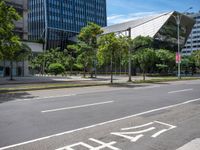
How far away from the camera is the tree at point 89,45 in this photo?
4709 cm

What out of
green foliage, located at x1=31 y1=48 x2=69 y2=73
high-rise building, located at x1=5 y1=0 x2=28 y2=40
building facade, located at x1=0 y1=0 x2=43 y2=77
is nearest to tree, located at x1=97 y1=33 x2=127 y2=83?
building facade, located at x1=0 y1=0 x2=43 y2=77

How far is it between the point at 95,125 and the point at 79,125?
0.48 m

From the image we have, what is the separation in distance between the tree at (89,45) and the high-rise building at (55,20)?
65.9m

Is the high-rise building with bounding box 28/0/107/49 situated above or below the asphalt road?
above

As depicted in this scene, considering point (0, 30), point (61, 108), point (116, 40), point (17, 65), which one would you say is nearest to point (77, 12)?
point (17, 65)

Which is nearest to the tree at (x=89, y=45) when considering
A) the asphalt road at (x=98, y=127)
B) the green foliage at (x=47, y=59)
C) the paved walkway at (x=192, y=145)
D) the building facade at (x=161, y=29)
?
the building facade at (x=161, y=29)

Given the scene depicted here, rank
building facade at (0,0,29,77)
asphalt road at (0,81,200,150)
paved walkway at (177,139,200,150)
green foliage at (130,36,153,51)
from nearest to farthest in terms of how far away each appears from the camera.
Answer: paved walkway at (177,139,200,150) < asphalt road at (0,81,200,150) < building facade at (0,0,29,77) < green foliage at (130,36,153,51)

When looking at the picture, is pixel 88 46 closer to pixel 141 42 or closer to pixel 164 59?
pixel 164 59

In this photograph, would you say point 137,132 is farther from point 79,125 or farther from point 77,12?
point 77,12

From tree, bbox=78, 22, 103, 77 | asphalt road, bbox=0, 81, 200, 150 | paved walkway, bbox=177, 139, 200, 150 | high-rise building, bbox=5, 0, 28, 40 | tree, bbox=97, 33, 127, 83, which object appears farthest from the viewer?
high-rise building, bbox=5, 0, 28, 40

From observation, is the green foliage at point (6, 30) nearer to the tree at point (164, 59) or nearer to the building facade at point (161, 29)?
the tree at point (164, 59)

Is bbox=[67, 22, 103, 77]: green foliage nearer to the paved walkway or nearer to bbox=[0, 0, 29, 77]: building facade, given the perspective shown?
bbox=[0, 0, 29, 77]: building facade

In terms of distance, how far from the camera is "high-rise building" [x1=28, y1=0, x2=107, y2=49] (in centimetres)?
11381

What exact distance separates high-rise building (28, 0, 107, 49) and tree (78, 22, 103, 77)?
65.9m
